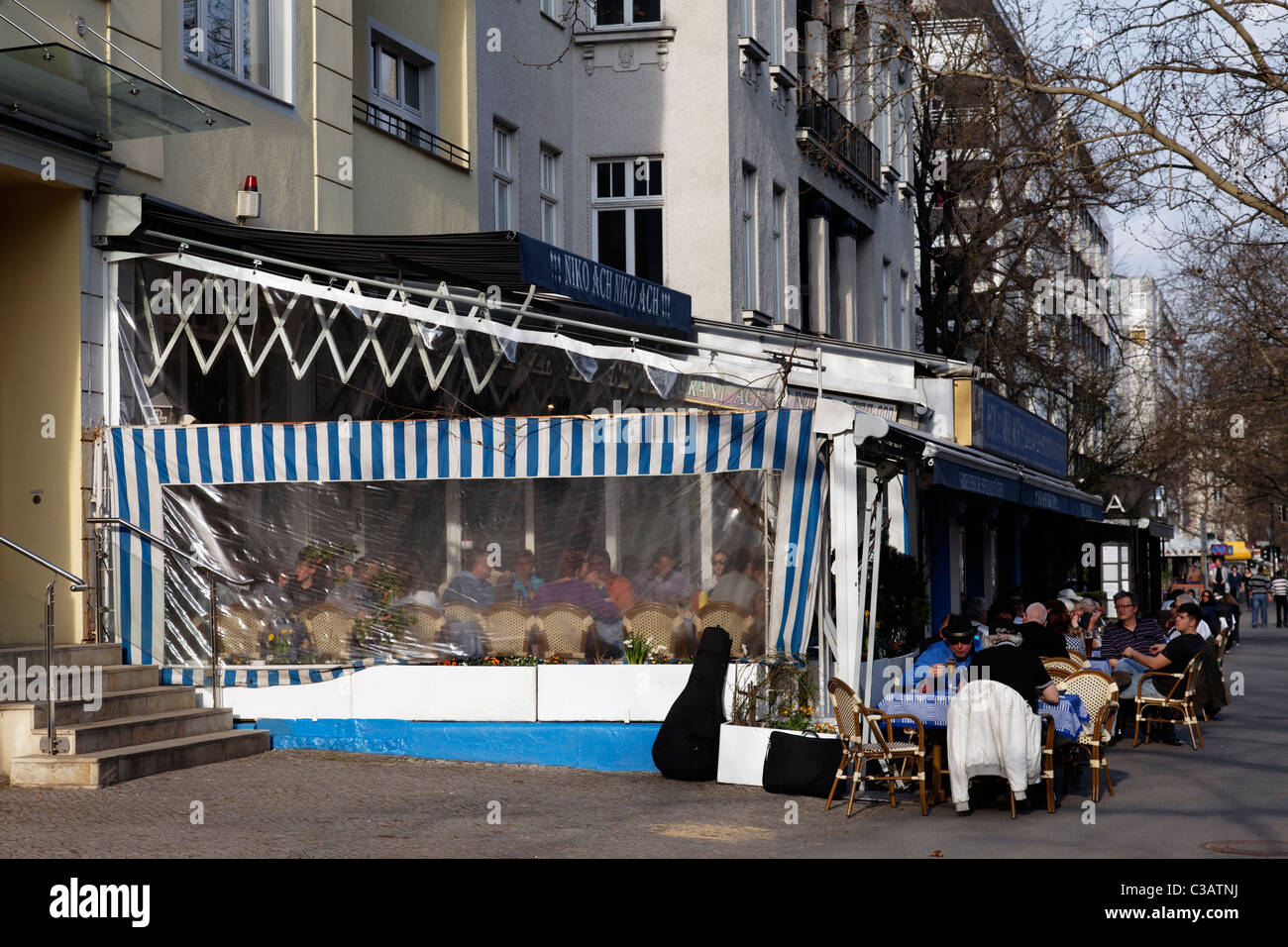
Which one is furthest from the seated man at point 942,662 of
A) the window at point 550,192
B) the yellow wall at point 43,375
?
the window at point 550,192

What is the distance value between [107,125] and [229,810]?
569cm

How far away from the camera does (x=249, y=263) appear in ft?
43.8

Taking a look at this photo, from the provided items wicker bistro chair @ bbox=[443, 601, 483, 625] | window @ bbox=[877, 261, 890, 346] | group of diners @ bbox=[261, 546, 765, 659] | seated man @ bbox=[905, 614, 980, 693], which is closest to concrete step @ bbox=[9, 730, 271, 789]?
group of diners @ bbox=[261, 546, 765, 659]

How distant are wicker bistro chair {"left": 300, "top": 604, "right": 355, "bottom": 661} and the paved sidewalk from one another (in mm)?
884

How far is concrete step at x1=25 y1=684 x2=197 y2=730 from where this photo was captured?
11328 mm

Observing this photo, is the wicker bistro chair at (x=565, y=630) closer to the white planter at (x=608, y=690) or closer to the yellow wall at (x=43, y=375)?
the white planter at (x=608, y=690)

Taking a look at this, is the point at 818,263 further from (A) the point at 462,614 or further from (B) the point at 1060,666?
(A) the point at 462,614

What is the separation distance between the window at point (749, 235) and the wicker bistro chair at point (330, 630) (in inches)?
439

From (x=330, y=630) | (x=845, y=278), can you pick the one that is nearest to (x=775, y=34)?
(x=845, y=278)

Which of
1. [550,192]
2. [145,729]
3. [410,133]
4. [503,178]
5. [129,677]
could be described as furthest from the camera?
[550,192]

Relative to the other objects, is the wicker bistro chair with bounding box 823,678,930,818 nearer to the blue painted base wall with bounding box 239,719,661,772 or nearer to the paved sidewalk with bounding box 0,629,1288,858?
the paved sidewalk with bounding box 0,629,1288,858

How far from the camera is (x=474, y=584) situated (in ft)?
44.8

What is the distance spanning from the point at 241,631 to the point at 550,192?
1019 centimetres
